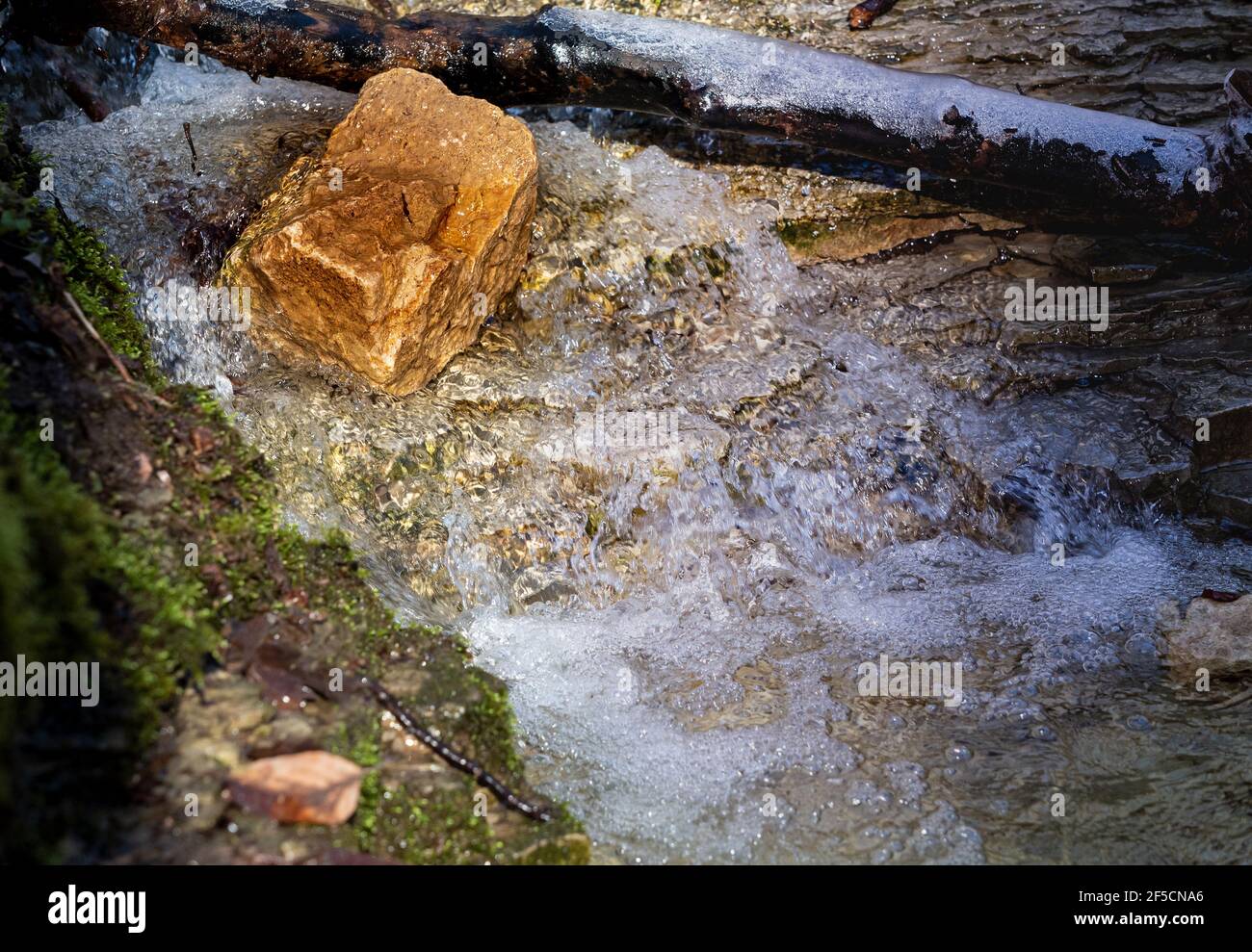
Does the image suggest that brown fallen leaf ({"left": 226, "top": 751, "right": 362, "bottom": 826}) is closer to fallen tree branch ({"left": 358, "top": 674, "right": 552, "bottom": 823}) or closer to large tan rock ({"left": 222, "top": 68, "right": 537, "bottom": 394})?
fallen tree branch ({"left": 358, "top": 674, "right": 552, "bottom": 823})

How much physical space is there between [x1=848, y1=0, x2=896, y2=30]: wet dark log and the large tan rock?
2459mm

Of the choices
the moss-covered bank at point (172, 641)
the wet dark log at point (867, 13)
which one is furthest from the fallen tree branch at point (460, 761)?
the wet dark log at point (867, 13)

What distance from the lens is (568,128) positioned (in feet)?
17.4

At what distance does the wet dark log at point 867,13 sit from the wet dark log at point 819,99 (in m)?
0.93

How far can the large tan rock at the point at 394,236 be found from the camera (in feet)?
12.2

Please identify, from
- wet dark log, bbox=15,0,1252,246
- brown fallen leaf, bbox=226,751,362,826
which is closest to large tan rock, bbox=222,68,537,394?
wet dark log, bbox=15,0,1252,246

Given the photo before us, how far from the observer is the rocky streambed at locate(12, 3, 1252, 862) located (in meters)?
3.02

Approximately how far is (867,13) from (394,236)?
3.32m

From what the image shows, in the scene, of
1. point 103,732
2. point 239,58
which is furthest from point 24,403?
point 239,58

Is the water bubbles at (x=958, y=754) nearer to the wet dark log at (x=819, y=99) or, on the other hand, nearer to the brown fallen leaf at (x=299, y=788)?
the brown fallen leaf at (x=299, y=788)

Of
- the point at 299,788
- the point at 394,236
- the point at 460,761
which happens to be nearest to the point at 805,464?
the point at 394,236

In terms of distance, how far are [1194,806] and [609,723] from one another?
175cm

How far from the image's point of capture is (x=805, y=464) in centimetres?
443
